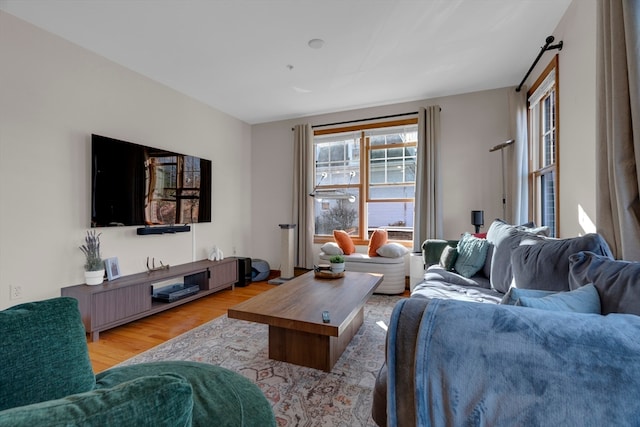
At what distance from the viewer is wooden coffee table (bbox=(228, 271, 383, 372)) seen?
1.82 meters

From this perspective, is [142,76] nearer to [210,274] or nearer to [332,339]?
[210,274]

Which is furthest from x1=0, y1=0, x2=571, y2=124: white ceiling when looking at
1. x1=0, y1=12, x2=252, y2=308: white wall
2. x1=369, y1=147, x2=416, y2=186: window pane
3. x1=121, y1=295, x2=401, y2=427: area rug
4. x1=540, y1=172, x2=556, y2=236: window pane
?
x1=121, y1=295, x2=401, y2=427: area rug

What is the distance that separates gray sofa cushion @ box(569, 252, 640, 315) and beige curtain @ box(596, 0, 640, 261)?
30 cm

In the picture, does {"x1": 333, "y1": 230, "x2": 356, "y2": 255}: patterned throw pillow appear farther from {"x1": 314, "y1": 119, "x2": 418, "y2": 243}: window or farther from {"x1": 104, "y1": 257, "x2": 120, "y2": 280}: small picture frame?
{"x1": 104, "y1": 257, "x2": 120, "y2": 280}: small picture frame

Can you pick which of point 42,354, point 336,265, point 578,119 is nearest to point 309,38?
point 336,265

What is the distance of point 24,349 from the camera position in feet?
2.67

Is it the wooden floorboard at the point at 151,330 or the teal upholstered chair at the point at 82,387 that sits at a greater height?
the teal upholstered chair at the point at 82,387

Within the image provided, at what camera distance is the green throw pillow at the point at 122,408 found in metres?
0.33

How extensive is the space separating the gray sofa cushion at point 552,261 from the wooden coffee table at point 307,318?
3.47 ft

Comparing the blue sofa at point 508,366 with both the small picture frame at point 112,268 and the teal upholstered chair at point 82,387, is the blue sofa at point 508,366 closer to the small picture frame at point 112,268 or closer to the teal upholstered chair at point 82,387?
the teal upholstered chair at point 82,387

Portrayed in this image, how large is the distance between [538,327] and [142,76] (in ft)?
14.0

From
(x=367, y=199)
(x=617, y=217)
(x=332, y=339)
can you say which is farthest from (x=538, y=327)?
(x=367, y=199)

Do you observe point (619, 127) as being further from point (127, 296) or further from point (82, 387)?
point (127, 296)

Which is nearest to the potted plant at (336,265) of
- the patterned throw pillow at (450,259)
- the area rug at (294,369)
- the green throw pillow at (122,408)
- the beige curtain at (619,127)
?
the area rug at (294,369)
